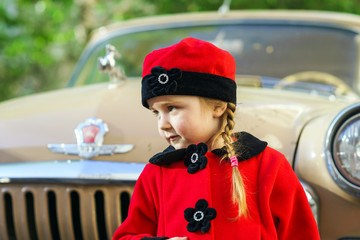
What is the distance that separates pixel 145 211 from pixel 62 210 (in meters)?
0.66

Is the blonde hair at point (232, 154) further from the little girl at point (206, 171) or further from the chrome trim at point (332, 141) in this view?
the chrome trim at point (332, 141)

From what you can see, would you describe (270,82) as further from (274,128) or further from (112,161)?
(112,161)

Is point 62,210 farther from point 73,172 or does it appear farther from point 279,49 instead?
point 279,49

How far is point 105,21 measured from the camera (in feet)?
32.8

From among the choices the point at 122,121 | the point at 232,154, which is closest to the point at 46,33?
the point at 122,121

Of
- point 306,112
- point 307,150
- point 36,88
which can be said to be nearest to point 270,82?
point 306,112

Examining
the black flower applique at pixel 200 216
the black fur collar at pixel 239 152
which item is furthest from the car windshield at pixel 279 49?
the black flower applique at pixel 200 216

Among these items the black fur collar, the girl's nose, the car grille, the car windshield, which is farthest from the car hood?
the car windshield

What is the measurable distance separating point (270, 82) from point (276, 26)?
0.51 metres

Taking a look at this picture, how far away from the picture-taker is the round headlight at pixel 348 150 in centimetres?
182

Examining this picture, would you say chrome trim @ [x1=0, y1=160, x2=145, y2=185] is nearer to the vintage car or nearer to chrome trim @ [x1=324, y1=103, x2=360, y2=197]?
the vintage car

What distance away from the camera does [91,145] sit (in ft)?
6.73

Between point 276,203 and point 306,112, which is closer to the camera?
point 276,203

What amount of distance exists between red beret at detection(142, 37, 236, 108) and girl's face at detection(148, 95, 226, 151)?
25 mm
